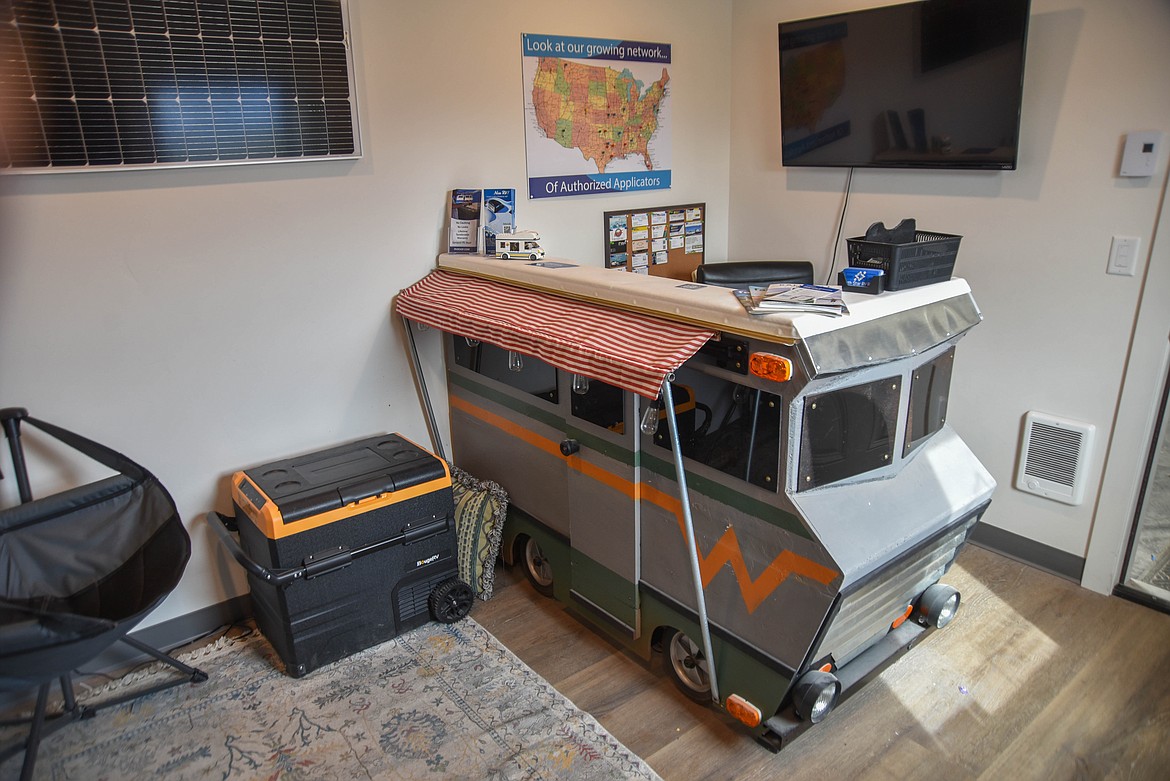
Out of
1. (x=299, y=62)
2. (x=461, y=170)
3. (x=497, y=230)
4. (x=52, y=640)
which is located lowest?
(x=52, y=640)

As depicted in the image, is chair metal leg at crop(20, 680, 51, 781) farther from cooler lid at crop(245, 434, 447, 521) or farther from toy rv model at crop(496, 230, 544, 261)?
toy rv model at crop(496, 230, 544, 261)

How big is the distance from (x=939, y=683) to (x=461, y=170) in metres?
2.47

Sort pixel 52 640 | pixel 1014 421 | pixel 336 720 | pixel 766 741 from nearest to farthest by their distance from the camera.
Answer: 1. pixel 52 640
2. pixel 766 741
3. pixel 336 720
4. pixel 1014 421

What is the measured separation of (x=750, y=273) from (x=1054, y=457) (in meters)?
1.34

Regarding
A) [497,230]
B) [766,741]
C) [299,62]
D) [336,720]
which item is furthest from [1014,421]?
[299,62]

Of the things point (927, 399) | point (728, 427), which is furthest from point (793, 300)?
point (927, 399)

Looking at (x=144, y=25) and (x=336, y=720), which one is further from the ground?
(x=144, y=25)

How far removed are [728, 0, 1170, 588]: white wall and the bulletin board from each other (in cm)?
69

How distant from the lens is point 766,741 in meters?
2.16

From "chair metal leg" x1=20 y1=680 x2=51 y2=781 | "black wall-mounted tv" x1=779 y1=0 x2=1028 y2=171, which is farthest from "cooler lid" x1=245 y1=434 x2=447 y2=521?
"black wall-mounted tv" x1=779 y1=0 x2=1028 y2=171

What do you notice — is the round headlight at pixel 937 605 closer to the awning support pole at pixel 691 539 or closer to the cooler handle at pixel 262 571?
the awning support pole at pixel 691 539

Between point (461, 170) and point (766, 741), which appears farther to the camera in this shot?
point (461, 170)

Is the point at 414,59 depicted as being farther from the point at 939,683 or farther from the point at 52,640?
the point at 939,683

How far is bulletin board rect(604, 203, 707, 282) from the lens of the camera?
359 centimetres
